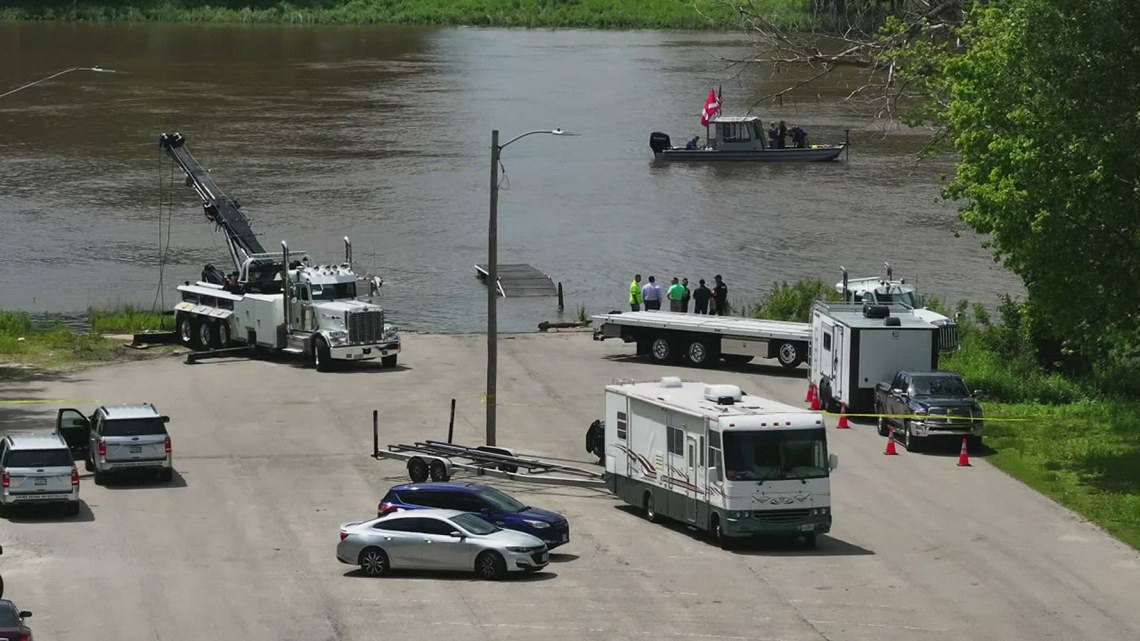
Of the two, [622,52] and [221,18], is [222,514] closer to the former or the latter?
[622,52]

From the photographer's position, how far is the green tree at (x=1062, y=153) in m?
36.5

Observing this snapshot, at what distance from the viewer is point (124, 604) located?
28.4 meters

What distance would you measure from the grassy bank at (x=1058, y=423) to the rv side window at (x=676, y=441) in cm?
780

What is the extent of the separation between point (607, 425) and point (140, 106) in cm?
7912

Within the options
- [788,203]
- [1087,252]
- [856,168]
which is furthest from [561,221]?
[1087,252]

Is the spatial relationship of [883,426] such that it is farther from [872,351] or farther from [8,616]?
[8,616]

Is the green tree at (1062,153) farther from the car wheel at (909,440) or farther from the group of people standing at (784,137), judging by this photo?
the group of people standing at (784,137)

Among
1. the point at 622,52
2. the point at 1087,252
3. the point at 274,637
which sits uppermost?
the point at 622,52

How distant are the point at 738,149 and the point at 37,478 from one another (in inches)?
2648

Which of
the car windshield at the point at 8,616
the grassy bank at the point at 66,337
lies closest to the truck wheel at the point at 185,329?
the grassy bank at the point at 66,337

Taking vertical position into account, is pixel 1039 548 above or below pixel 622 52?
below

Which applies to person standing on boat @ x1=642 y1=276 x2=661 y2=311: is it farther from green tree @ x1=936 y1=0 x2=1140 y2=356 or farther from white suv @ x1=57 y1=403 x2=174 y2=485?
white suv @ x1=57 y1=403 x2=174 y2=485

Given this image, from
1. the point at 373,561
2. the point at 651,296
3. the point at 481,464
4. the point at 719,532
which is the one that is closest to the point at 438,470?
the point at 481,464

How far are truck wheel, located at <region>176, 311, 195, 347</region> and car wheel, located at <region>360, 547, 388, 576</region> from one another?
25886 millimetres
